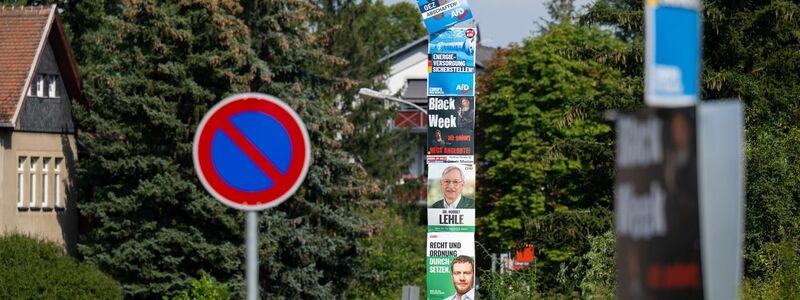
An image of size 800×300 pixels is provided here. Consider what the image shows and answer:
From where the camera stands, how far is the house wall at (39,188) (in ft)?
156

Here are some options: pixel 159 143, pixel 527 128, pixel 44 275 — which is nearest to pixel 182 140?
pixel 159 143

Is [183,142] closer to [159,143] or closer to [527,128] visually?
[159,143]

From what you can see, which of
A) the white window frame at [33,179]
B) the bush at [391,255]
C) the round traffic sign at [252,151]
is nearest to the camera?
the round traffic sign at [252,151]

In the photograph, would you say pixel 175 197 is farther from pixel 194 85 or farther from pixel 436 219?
pixel 436 219

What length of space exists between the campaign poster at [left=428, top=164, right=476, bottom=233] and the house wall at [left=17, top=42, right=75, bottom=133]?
29.0 meters

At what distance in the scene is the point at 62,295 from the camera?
43.2 metres

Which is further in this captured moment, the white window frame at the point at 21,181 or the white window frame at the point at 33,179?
the white window frame at the point at 33,179

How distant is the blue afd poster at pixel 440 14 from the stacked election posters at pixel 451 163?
0.33 ft

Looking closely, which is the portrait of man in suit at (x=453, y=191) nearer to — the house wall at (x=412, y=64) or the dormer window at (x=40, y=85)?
the dormer window at (x=40, y=85)

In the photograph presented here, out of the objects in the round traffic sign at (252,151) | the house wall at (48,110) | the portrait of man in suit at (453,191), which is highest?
the house wall at (48,110)

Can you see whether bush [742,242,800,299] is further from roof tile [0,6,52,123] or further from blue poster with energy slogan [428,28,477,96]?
roof tile [0,6,52,123]

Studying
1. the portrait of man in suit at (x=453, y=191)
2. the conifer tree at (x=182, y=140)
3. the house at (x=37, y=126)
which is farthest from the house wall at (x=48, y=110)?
the portrait of man in suit at (x=453, y=191)

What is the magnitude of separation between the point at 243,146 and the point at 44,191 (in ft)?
136

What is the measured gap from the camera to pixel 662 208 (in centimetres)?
558
